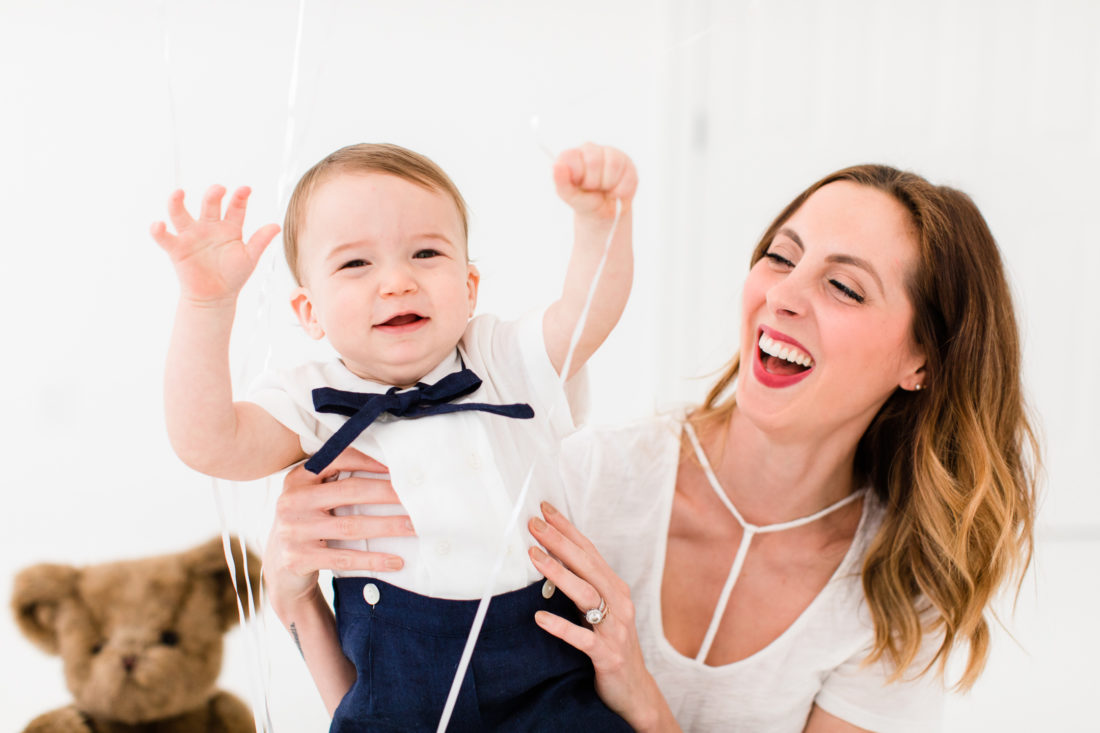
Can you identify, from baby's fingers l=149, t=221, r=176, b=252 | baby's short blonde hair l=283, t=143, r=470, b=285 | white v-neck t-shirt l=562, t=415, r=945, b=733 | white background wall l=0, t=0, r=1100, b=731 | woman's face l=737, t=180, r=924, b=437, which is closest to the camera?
baby's fingers l=149, t=221, r=176, b=252

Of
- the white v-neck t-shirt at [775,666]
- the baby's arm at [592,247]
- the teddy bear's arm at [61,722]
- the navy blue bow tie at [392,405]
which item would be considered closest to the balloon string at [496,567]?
the baby's arm at [592,247]

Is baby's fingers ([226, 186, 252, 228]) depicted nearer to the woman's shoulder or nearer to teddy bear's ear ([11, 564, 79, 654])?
the woman's shoulder

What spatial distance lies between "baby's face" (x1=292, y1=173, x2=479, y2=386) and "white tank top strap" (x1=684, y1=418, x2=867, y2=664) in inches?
24.2

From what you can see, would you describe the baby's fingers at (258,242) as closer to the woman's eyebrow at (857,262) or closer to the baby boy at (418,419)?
the baby boy at (418,419)

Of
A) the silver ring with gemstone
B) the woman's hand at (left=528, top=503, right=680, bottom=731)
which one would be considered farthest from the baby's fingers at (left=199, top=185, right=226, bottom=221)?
the silver ring with gemstone

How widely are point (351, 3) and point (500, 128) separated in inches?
17.3

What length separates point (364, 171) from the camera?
→ 1.05 meters

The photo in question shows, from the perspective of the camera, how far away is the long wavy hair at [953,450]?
1.36 m

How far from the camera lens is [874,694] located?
1387 millimetres

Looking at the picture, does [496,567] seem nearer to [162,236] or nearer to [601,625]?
[601,625]

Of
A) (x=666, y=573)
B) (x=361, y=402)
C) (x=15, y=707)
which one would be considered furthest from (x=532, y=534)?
(x=15, y=707)

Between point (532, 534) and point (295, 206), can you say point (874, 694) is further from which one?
point (295, 206)

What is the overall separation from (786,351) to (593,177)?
52 cm

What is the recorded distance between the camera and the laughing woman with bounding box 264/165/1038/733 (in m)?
1.30
